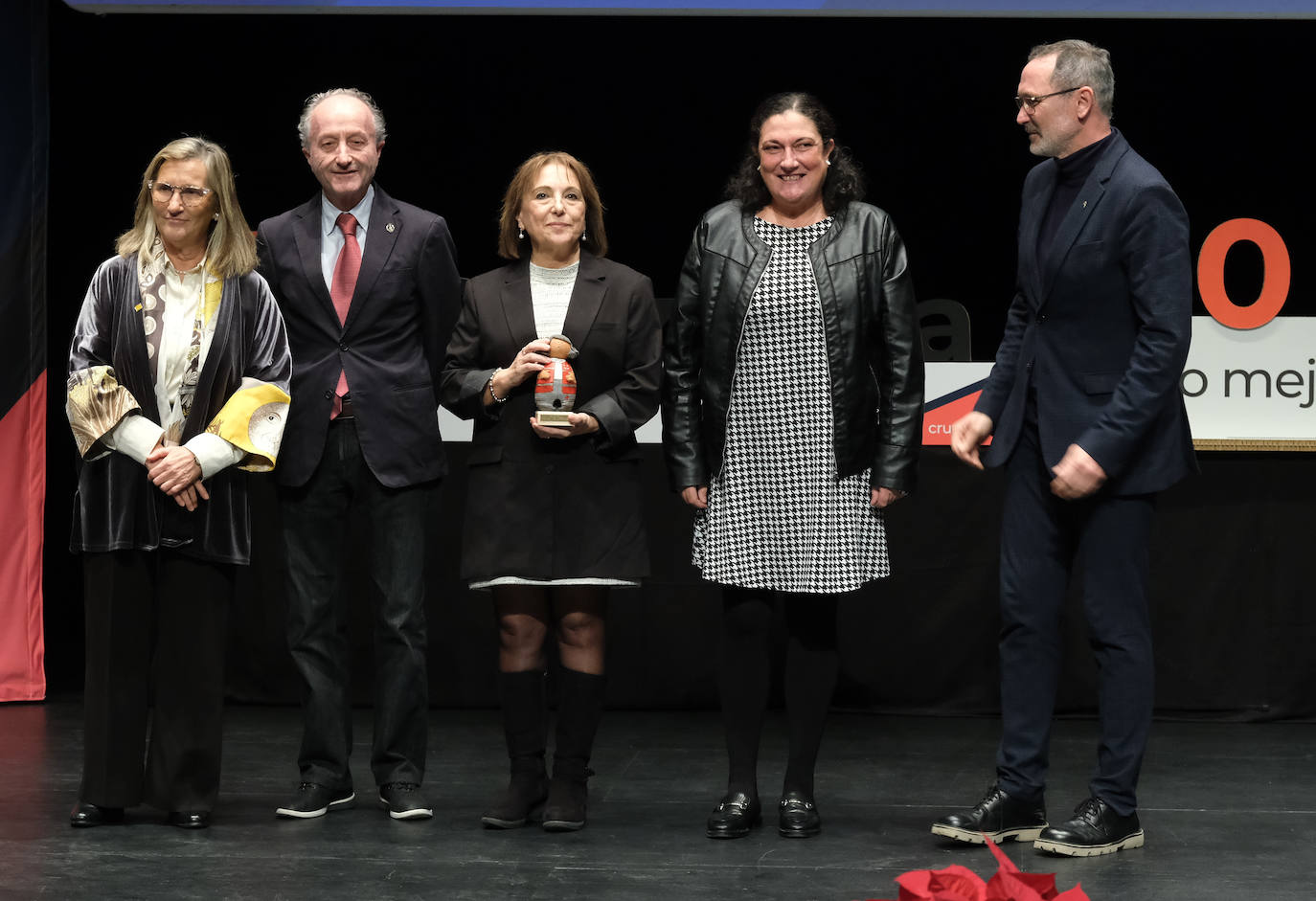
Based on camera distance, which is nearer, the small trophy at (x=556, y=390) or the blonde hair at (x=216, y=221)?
the small trophy at (x=556, y=390)

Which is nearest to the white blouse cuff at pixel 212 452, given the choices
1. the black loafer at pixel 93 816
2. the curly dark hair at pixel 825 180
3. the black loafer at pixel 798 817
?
the black loafer at pixel 93 816

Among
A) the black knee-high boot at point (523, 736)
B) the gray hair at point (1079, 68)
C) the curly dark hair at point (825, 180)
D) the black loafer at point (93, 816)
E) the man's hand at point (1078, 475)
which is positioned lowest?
the black loafer at point (93, 816)

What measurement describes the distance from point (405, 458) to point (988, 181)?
2.39 meters

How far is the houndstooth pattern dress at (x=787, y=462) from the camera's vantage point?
3.32 m

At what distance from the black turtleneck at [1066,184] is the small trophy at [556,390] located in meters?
0.96

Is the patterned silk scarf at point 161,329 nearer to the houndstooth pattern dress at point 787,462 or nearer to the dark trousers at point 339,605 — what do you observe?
the dark trousers at point 339,605

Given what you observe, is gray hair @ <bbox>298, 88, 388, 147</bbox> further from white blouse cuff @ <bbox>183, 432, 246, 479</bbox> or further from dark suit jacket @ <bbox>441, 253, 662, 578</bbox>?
white blouse cuff @ <bbox>183, 432, 246, 479</bbox>

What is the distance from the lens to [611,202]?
5219 millimetres

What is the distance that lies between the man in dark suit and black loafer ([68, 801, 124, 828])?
167 centimetres

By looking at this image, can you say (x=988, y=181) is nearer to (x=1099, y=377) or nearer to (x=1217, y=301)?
(x=1217, y=301)

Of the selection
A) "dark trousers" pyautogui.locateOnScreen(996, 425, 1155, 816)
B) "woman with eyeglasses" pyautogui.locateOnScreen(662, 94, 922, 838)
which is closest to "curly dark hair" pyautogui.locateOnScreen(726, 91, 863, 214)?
"woman with eyeglasses" pyautogui.locateOnScreen(662, 94, 922, 838)

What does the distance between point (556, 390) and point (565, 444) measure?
6.8 inches

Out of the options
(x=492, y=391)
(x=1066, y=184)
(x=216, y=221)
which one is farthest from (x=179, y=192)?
(x=1066, y=184)

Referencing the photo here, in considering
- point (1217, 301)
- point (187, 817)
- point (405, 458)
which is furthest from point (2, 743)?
point (1217, 301)
